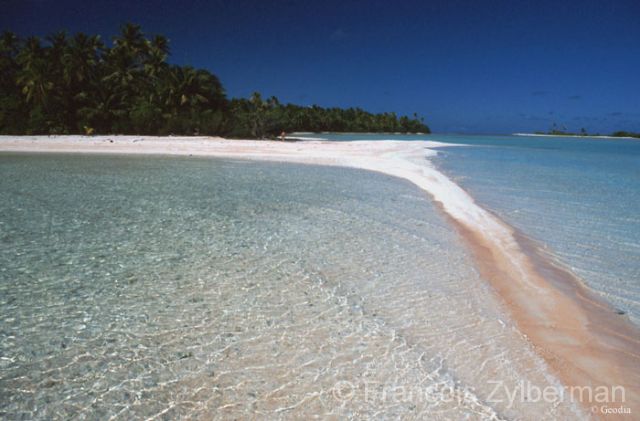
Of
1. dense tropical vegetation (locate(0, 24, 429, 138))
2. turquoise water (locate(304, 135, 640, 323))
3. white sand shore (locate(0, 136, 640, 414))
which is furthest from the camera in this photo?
dense tropical vegetation (locate(0, 24, 429, 138))

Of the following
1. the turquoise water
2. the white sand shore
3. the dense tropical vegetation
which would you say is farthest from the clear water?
the dense tropical vegetation

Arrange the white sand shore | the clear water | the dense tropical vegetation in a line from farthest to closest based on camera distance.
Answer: the dense tropical vegetation
the white sand shore
the clear water

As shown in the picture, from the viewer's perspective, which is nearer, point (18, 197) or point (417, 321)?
point (417, 321)

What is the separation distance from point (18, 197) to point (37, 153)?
46.2 ft

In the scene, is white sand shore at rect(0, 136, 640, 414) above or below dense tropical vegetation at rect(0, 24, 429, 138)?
below

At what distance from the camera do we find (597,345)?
3.05 m

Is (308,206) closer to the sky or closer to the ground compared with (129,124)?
closer to the ground

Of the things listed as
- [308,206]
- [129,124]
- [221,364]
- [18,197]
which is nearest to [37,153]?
[129,124]

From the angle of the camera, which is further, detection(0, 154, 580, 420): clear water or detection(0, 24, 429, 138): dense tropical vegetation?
detection(0, 24, 429, 138): dense tropical vegetation

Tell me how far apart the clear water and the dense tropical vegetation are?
88.0 ft

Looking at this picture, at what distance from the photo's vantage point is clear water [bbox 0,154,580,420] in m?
2.32

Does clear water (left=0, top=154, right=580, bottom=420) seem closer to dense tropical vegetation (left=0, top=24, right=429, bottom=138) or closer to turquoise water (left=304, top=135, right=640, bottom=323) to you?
turquoise water (left=304, top=135, right=640, bottom=323)

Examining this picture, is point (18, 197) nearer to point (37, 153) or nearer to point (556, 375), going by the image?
point (556, 375)

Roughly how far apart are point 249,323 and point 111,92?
34.9 meters
